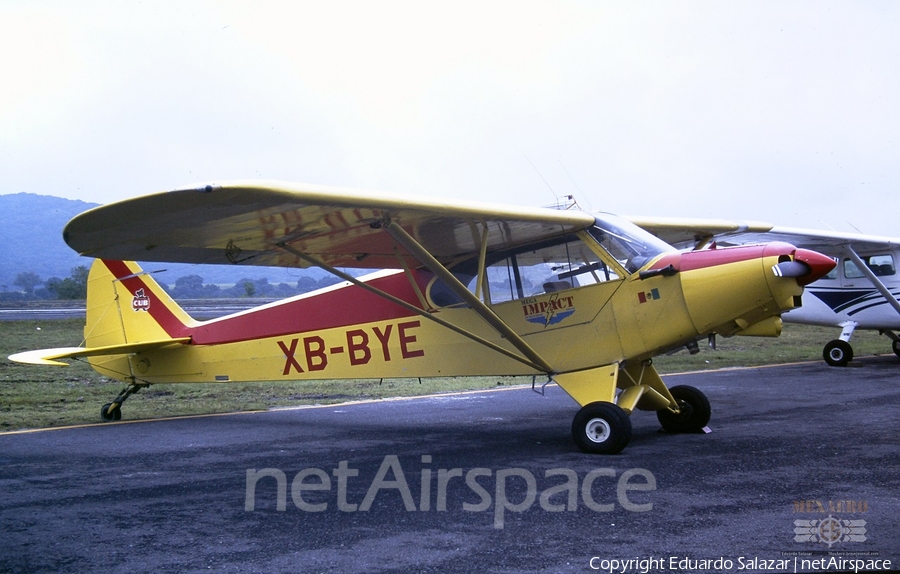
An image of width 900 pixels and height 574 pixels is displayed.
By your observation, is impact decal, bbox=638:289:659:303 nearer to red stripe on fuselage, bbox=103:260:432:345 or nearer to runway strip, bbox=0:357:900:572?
runway strip, bbox=0:357:900:572

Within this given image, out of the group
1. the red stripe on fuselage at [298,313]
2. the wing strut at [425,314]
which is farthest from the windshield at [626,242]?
the red stripe on fuselage at [298,313]

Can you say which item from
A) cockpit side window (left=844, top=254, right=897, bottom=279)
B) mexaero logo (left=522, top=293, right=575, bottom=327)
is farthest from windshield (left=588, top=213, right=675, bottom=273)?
cockpit side window (left=844, top=254, right=897, bottom=279)

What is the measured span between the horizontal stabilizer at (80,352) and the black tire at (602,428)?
5897 millimetres

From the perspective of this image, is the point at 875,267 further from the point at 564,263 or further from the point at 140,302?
the point at 140,302

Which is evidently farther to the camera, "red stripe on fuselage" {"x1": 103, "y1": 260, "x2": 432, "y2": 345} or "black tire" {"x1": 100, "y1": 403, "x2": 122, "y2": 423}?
"black tire" {"x1": 100, "y1": 403, "x2": 122, "y2": 423}

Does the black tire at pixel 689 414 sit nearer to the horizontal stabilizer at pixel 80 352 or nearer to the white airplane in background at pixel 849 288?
the horizontal stabilizer at pixel 80 352

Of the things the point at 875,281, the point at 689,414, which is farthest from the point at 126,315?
the point at 875,281

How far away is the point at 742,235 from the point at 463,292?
7620 mm

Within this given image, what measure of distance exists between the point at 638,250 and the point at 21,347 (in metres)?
17.3

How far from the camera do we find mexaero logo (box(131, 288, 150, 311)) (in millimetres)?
10914

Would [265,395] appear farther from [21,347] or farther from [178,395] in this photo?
[21,347]

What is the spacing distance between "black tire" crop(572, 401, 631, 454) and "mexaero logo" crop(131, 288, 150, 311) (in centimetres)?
659

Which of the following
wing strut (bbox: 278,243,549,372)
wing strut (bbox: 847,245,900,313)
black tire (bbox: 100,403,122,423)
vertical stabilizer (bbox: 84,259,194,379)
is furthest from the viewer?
wing strut (bbox: 847,245,900,313)

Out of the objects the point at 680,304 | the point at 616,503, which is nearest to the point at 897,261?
the point at 680,304
